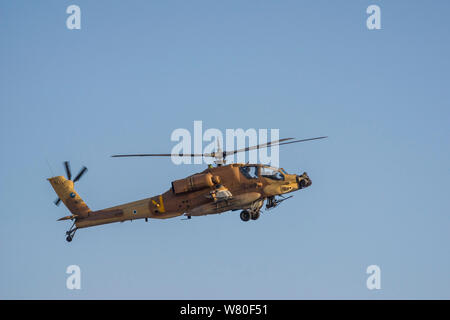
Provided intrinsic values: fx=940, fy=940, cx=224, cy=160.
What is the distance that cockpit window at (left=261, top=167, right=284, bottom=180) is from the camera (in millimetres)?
67625

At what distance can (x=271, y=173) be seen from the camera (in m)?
67.8

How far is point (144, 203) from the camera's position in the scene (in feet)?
229

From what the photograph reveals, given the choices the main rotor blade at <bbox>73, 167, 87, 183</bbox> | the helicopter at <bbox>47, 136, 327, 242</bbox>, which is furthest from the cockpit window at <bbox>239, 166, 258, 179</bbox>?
the main rotor blade at <bbox>73, 167, 87, 183</bbox>

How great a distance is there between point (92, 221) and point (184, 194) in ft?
26.1

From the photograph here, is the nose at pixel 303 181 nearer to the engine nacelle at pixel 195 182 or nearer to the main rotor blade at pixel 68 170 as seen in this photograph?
the engine nacelle at pixel 195 182

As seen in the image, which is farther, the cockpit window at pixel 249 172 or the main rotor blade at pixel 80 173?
the main rotor blade at pixel 80 173

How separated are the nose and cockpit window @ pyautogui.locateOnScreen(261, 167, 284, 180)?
127cm

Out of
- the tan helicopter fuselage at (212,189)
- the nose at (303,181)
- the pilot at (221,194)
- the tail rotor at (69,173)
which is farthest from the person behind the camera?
the tail rotor at (69,173)

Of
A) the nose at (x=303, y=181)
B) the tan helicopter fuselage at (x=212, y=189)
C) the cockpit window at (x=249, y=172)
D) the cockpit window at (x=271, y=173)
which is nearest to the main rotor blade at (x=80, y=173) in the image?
the tan helicopter fuselage at (x=212, y=189)

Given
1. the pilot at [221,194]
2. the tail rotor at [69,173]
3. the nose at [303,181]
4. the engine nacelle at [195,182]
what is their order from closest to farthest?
1. the pilot at [221,194]
2. the engine nacelle at [195,182]
3. the nose at [303,181]
4. the tail rotor at [69,173]

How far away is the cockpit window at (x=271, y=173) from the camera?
222ft

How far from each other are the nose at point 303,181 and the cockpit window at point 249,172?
310cm
